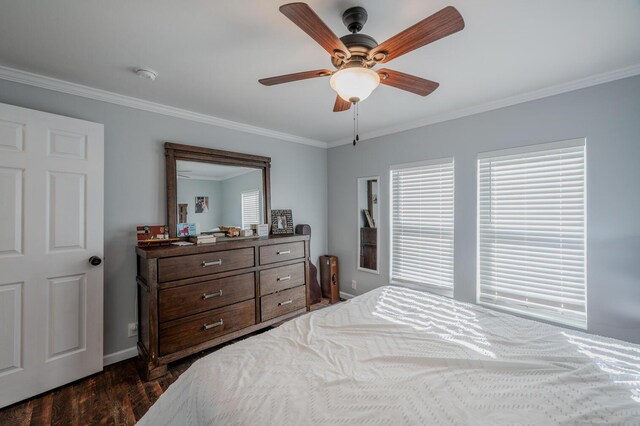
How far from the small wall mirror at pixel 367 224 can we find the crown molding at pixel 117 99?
142 centimetres

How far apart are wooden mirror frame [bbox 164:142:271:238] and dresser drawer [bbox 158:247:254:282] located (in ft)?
1.69

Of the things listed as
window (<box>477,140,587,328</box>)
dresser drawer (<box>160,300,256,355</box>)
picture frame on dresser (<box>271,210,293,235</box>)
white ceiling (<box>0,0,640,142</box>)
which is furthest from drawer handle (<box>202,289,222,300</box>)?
window (<box>477,140,587,328</box>)

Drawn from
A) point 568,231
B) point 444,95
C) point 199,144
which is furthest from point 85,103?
point 568,231

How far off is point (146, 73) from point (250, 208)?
1.70 m

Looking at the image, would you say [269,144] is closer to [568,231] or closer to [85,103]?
[85,103]

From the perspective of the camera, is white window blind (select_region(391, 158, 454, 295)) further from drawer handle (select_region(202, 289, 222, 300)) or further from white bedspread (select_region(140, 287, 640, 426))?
drawer handle (select_region(202, 289, 222, 300))

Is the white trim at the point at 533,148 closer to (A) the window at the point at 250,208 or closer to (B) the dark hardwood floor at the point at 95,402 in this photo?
(A) the window at the point at 250,208

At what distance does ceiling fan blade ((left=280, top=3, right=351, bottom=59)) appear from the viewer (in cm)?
105

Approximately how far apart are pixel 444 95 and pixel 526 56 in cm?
69

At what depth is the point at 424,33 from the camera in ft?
3.93

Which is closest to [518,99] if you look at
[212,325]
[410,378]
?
[410,378]

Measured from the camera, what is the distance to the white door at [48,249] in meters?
1.94

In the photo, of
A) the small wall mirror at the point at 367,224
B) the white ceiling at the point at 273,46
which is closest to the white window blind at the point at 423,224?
the small wall mirror at the point at 367,224

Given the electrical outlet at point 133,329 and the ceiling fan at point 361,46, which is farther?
the electrical outlet at point 133,329
